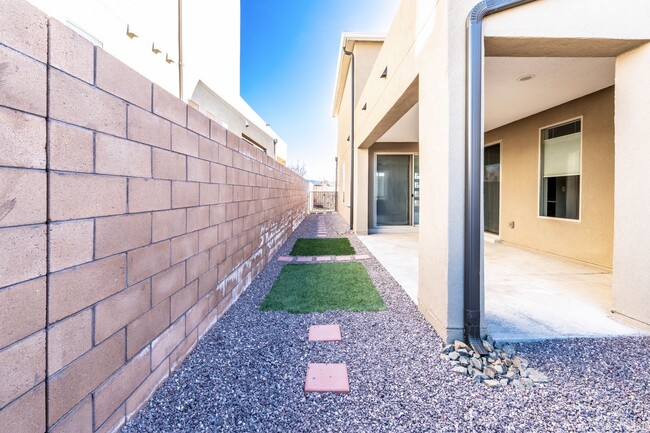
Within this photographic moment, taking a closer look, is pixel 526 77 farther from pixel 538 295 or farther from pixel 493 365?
pixel 493 365

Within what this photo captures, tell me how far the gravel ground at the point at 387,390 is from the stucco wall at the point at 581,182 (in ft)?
8.61

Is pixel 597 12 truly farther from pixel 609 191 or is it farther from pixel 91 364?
pixel 91 364

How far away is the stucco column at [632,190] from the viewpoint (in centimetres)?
241

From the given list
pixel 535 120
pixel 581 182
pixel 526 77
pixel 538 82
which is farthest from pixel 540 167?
pixel 526 77

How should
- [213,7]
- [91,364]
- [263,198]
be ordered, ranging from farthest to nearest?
[213,7], [263,198], [91,364]

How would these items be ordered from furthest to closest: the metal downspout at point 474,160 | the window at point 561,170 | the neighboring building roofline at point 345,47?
1. the neighboring building roofline at point 345,47
2. the window at point 561,170
3. the metal downspout at point 474,160

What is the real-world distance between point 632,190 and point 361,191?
576 cm

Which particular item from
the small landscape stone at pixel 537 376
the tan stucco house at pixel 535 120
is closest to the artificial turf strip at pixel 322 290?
the tan stucco house at pixel 535 120

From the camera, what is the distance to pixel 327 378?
1880mm

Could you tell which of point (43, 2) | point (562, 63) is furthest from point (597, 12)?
point (43, 2)

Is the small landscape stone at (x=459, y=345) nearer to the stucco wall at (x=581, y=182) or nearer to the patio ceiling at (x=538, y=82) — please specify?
the patio ceiling at (x=538, y=82)

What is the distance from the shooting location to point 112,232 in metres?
1.39

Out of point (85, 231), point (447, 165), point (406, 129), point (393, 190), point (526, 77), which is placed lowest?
point (85, 231)

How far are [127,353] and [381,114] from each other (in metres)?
4.43
